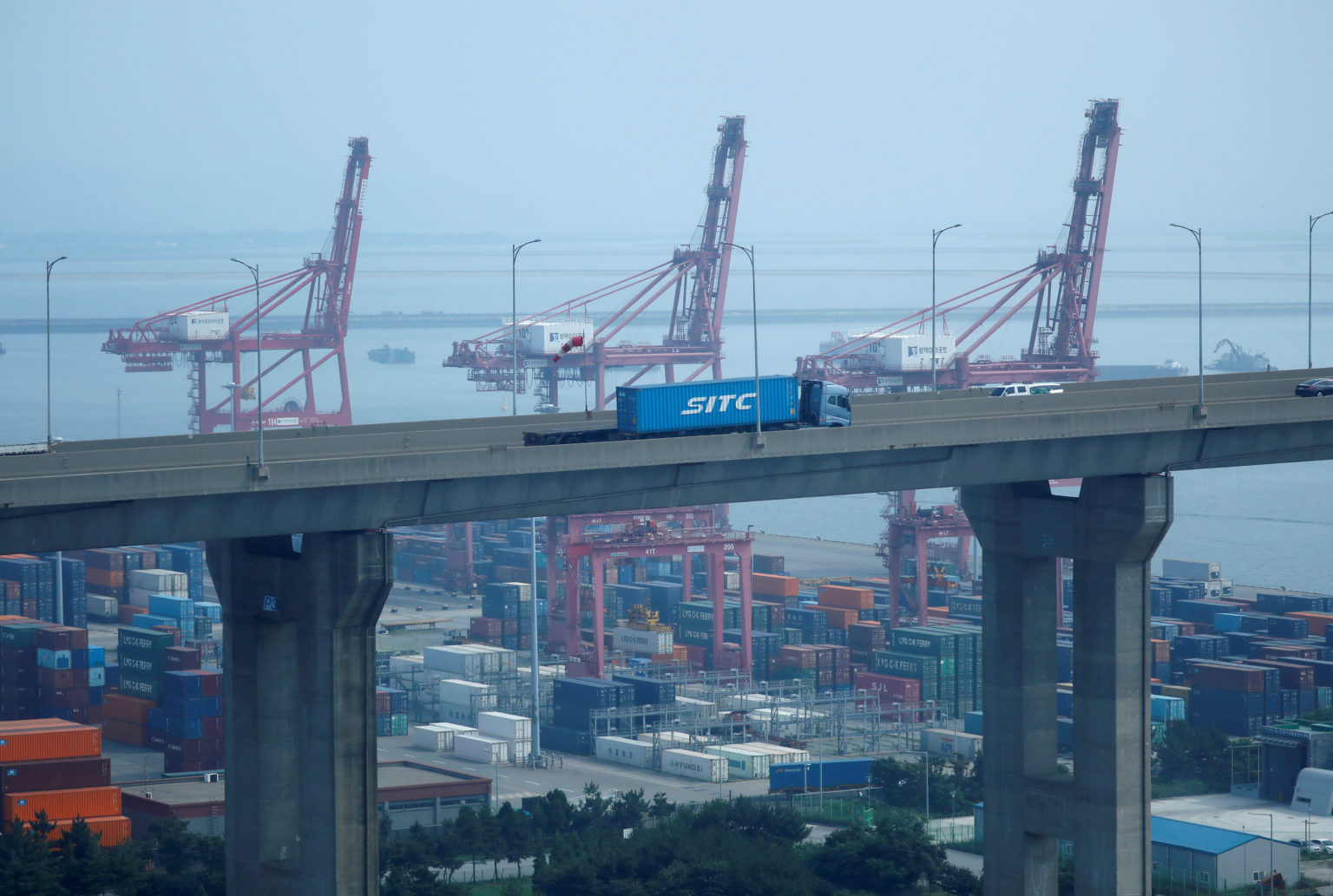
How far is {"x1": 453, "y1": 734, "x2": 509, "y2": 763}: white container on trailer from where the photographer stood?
87312mm

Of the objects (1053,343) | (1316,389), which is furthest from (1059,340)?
(1316,389)

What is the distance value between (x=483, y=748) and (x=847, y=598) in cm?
3683

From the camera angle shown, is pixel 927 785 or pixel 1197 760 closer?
pixel 927 785

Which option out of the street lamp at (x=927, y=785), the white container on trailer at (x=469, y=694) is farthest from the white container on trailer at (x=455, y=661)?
the street lamp at (x=927, y=785)

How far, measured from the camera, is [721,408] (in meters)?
39.5

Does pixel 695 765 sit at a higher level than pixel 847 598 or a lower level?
lower

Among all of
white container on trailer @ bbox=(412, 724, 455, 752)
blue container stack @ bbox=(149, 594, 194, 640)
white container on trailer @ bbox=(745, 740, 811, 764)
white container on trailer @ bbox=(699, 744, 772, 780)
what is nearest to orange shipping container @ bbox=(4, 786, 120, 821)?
white container on trailer @ bbox=(412, 724, 455, 752)

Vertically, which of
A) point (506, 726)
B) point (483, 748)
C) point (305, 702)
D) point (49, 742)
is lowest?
point (483, 748)

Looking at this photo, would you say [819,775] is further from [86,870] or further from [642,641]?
[86,870]

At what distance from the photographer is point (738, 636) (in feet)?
369

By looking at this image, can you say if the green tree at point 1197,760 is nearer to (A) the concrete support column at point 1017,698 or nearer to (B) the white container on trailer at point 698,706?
(B) the white container on trailer at point 698,706

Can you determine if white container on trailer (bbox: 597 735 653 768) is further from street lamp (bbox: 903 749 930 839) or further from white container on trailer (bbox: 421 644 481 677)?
white container on trailer (bbox: 421 644 481 677)

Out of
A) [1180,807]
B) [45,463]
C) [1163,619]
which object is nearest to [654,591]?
[1163,619]

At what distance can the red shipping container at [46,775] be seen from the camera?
6856cm
